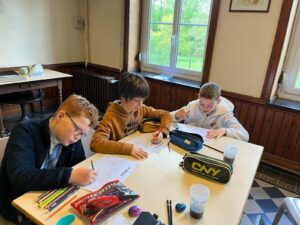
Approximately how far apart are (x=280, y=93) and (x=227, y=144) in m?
1.41

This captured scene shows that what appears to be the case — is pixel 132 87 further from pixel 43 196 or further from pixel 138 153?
pixel 43 196

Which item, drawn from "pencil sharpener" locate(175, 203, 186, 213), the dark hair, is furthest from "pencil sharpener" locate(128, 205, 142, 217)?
the dark hair

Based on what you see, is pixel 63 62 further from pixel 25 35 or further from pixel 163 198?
pixel 163 198

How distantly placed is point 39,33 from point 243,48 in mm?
2698

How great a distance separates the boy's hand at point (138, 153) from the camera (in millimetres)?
1196

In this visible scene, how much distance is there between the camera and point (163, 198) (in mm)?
908

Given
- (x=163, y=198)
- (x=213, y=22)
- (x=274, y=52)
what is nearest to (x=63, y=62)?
(x=213, y=22)

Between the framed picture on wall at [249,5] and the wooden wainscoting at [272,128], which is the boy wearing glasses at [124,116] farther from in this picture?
the framed picture on wall at [249,5]

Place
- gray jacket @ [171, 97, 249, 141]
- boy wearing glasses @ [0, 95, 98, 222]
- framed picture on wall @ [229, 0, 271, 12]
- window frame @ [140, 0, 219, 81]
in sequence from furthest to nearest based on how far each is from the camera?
1. window frame @ [140, 0, 219, 81]
2. framed picture on wall @ [229, 0, 271, 12]
3. gray jacket @ [171, 97, 249, 141]
4. boy wearing glasses @ [0, 95, 98, 222]

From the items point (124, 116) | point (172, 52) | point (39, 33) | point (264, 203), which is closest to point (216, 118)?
point (124, 116)

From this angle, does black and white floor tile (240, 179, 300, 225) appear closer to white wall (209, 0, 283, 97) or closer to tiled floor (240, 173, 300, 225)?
tiled floor (240, 173, 300, 225)

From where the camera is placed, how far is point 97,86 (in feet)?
11.2

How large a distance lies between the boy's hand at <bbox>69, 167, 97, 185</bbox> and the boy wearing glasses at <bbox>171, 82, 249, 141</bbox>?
0.84 metres

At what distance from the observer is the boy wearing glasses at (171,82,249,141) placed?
1580mm
